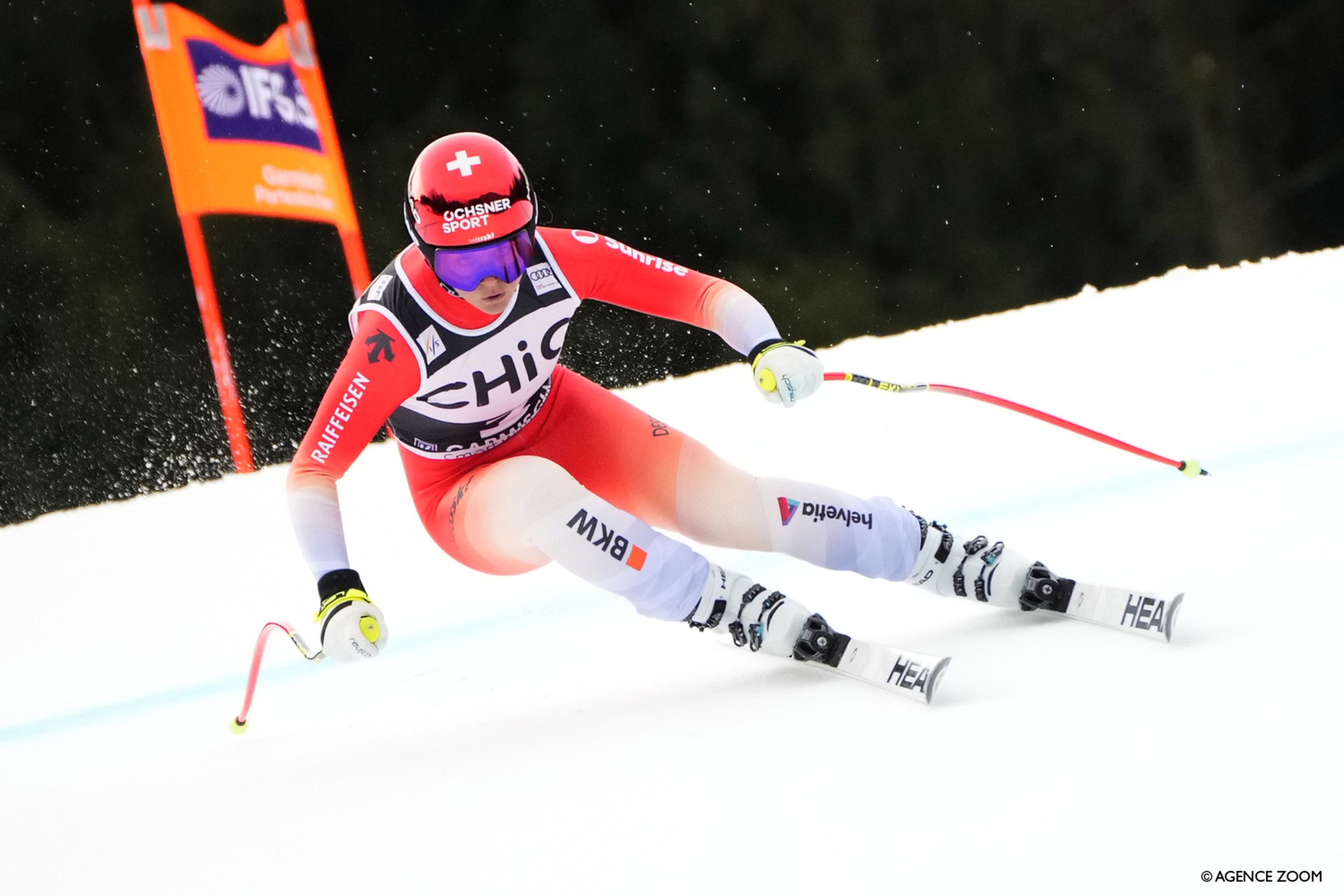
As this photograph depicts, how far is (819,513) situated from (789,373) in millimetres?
224

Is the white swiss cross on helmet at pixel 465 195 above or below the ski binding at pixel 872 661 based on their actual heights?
above

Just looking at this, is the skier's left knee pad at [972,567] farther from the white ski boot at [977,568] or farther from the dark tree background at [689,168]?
the dark tree background at [689,168]

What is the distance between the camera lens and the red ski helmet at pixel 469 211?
1890 mm

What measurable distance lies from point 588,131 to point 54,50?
3760 millimetres

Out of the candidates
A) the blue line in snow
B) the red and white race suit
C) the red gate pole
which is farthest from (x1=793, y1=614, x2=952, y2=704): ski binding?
the red gate pole

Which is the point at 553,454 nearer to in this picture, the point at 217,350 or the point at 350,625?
the point at 350,625

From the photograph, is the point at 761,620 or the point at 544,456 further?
the point at 544,456

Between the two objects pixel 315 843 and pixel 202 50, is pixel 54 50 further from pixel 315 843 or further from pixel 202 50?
pixel 315 843

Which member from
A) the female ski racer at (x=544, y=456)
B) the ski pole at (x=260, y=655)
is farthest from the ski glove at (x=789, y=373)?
the ski pole at (x=260, y=655)

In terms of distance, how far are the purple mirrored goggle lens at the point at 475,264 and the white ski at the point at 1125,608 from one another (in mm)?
991

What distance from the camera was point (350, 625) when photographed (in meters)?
1.73

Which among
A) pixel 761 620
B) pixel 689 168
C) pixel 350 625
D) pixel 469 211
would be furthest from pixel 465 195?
pixel 689 168

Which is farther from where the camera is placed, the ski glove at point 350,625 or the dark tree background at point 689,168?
the dark tree background at point 689,168

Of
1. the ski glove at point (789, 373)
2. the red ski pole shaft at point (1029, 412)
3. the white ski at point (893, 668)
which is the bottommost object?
the white ski at point (893, 668)
